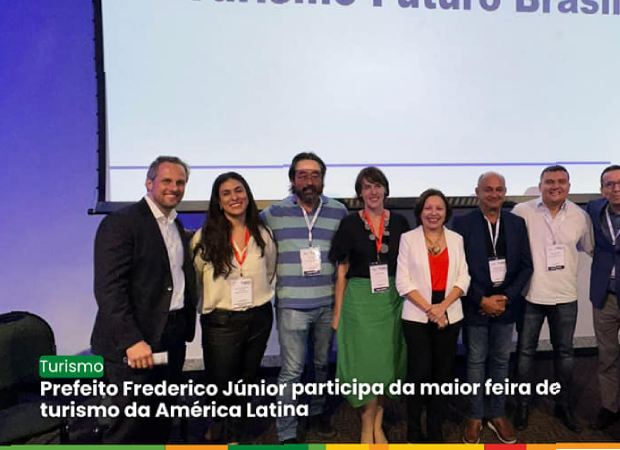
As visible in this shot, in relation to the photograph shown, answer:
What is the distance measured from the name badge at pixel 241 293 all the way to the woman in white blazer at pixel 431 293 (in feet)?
2.33

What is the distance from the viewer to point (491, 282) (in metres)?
1.80

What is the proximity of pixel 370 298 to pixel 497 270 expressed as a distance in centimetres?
68

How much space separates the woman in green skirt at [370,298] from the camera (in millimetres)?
1742

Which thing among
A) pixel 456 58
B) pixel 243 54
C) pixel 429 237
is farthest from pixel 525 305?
pixel 243 54

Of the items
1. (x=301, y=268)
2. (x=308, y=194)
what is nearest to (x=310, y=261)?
(x=301, y=268)

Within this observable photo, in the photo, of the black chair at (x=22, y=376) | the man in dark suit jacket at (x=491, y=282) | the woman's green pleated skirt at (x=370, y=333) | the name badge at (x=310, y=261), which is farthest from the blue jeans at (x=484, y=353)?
the black chair at (x=22, y=376)

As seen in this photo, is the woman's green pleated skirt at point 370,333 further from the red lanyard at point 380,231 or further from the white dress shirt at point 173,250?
the white dress shirt at point 173,250

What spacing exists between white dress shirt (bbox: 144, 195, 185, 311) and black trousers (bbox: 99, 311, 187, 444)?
0.23 ft

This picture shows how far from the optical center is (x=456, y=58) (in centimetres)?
244

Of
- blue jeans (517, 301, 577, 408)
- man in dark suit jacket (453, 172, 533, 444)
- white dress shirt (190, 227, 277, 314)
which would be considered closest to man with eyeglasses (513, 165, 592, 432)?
blue jeans (517, 301, 577, 408)

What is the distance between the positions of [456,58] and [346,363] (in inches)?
84.0

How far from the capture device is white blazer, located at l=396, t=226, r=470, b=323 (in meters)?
1.67

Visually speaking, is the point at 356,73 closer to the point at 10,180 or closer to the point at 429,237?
the point at 429,237

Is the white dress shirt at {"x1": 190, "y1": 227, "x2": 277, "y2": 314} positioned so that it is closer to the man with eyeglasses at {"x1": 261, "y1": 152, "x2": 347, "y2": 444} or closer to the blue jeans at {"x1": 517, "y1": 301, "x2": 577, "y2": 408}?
the man with eyeglasses at {"x1": 261, "y1": 152, "x2": 347, "y2": 444}
